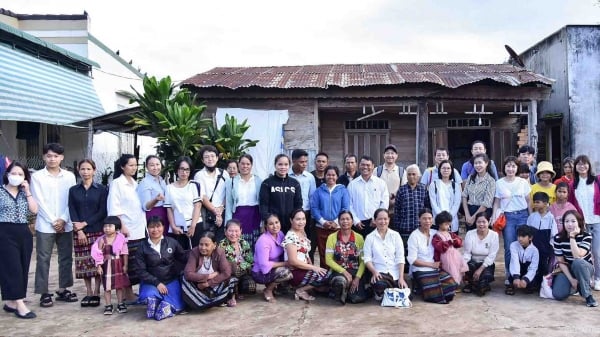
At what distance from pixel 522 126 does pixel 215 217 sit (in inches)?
342

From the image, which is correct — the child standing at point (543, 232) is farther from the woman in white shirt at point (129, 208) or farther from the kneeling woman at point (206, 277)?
the woman in white shirt at point (129, 208)

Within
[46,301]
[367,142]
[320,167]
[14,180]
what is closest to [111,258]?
[46,301]

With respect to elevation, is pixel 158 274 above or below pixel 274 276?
above

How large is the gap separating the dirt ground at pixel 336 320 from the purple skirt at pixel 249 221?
0.73 metres

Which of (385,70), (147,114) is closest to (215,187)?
(147,114)

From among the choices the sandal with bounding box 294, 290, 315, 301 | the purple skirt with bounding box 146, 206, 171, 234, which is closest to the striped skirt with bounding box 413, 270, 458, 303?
the sandal with bounding box 294, 290, 315, 301

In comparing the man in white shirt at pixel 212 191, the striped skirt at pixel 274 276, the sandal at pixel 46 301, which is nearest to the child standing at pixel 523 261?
the striped skirt at pixel 274 276

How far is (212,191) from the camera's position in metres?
5.37

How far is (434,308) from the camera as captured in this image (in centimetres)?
470

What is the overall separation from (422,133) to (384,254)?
4.84 metres

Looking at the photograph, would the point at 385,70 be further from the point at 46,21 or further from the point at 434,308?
the point at 46,21

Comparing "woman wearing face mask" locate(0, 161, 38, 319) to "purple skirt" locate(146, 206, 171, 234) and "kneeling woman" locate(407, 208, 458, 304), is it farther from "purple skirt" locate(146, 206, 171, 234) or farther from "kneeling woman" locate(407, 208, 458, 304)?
"kneeling woman" locate(407, 208, 458, 304)

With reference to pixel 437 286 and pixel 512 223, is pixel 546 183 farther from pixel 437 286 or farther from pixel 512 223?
pixel 437 286

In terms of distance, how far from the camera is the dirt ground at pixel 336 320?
4086 millimetres
